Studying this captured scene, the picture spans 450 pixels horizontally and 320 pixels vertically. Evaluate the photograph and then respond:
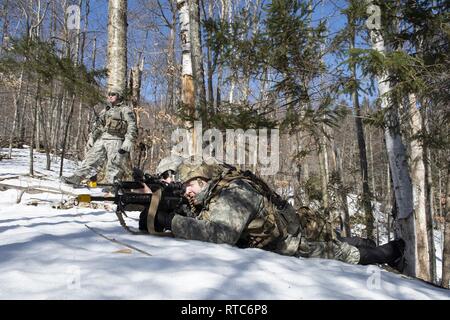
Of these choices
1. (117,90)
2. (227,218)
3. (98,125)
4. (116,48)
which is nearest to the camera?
(227,218)

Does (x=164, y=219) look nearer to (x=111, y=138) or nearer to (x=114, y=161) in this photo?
(x=114, y=161)

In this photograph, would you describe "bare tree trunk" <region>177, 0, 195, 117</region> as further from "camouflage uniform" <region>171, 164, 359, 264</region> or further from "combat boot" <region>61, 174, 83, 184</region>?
"camouflage uniform" <region>171, 164, 359, 264</region>

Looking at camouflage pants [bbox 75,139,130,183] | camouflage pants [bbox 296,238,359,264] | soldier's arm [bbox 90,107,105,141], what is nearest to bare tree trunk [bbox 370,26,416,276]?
camouflage pants [bbox 296,238,359,264]

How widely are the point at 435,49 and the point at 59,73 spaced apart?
7.39 metres

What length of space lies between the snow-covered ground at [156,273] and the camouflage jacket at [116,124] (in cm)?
370

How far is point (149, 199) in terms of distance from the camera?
9.90ft

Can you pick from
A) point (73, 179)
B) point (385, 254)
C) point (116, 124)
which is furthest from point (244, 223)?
point (73, 179)

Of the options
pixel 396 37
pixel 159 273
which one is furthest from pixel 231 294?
pixel 396 37

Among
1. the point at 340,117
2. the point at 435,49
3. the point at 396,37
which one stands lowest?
the point at 340,117

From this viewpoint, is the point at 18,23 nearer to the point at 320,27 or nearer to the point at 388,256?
the point at 320,27

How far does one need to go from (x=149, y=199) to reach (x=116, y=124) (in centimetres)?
404

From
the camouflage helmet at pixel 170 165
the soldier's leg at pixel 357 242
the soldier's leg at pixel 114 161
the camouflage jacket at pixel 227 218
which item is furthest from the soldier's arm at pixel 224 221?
the soldier's leg at pixel 114 161

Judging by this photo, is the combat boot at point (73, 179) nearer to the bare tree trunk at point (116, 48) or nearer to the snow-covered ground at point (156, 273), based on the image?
the bare tree trunk at point (116, 48)

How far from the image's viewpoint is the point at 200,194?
3.15 metres
